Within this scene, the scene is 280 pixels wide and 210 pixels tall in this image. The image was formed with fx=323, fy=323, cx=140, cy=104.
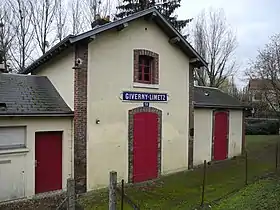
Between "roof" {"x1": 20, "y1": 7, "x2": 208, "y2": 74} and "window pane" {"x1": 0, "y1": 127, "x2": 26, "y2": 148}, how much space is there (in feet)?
10.4

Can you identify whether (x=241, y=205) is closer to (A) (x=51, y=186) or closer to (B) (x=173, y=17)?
(A) (x=51, y=186)

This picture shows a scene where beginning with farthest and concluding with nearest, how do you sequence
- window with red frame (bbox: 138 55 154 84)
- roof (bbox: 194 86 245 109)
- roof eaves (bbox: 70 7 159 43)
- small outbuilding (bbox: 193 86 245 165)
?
roof (bbox: 194 86 245 109) < small outbuilding (bbox: 193 86 245 165) < window with red frame (bbox: 138 55 154 84) < roof eaves (bbox: 70 7 159 43)

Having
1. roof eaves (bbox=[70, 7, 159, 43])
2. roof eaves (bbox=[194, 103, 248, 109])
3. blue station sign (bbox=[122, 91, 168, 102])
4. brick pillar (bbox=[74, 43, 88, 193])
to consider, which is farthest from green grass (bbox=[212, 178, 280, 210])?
roof eaves (bbox=[70, 7, 159, 43])

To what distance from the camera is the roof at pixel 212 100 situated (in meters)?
16.4

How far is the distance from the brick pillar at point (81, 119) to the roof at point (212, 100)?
255 inches

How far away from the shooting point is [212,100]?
17.9m

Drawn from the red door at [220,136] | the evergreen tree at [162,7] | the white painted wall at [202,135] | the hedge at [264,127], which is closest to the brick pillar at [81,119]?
the white painted wall at [202,135]

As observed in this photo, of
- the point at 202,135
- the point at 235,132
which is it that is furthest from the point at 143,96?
the point at 235,132

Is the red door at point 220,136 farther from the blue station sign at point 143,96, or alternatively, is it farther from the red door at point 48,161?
the red door at point 48,161

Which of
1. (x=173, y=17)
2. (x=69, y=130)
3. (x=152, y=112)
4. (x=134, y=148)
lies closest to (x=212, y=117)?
(x=152, y=112)

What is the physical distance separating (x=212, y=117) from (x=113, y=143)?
702 centimetres

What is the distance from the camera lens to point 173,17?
30859mm

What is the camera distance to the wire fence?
9.39 m

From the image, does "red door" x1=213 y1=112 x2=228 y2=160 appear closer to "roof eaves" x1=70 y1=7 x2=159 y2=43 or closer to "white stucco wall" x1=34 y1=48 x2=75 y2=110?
"roof eaves" x1=70 y1=7 x2=159 y2=43
